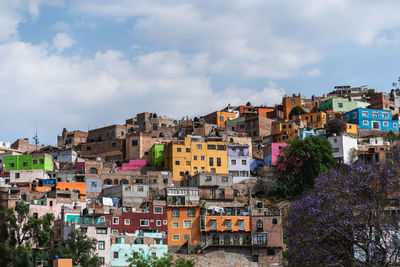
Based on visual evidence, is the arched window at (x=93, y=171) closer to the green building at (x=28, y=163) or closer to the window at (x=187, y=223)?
the green building at (x=28, y=163)

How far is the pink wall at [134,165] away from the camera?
246 feet

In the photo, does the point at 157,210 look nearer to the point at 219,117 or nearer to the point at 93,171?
the point at 93,171

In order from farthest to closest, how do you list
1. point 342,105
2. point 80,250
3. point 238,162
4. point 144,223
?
point 342,105 < point 238,162 < point 144,223 < point 80,250

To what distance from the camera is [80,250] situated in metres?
47.9

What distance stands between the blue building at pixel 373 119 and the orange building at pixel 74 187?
1647 inches

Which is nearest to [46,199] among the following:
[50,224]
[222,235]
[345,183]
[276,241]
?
[50,224]

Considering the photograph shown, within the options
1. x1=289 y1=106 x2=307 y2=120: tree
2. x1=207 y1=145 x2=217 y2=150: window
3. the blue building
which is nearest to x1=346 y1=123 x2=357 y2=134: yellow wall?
the blue building

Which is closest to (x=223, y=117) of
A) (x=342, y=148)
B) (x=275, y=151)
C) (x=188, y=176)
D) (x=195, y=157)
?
(x=275, y=151)

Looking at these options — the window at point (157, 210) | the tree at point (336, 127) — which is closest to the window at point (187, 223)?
the window at point (157, 210)

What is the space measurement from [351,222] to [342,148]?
41.8 meters

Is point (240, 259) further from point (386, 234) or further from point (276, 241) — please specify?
point (386, 234)

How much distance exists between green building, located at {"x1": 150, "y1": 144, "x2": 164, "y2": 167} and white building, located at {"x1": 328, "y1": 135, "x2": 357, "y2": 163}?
19931 mm

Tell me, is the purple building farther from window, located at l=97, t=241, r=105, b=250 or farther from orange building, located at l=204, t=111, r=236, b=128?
window, located at l=97, t=241, r=105, b=250

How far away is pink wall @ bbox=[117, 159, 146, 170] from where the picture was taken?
75.1 meters
